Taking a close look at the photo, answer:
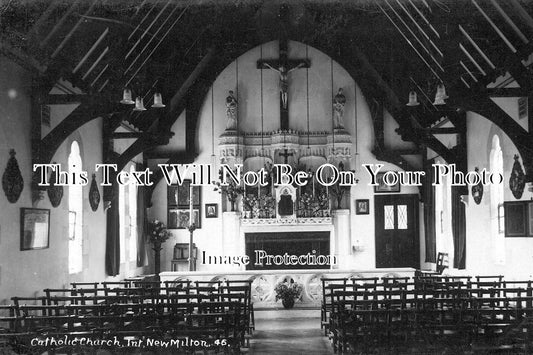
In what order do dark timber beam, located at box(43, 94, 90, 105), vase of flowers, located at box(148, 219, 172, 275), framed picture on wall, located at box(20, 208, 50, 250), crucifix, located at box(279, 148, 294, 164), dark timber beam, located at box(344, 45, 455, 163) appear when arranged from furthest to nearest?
crucifix, located at box(279, 148, 294, 164), vase of flowers, located at box(148, 219, 172, 275), dark timber beam, located at box(344, 45, 455, 163), dark timber beam, located at box(43, 94, 90, 105), framed picture on wall, located at box(20, 208, 50, 250)

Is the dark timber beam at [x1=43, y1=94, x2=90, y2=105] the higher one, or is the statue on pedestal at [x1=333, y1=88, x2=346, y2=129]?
the statue on pedestal at [x1=333, y1=88, x2=346, y2=129]

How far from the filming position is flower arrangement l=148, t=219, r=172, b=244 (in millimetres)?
19719

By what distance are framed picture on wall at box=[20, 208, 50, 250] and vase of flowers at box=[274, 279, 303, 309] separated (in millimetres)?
4744

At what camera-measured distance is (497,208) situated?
14453 mm

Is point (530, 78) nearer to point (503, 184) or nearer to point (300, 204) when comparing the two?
point (503, 184)

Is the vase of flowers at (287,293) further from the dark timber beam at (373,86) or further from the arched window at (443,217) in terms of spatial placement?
the dark timber beam at (373,86)

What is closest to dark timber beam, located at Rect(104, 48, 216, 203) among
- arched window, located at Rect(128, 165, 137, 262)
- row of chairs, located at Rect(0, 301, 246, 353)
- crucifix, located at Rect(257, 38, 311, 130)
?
arched window, located at Rect(128, 165, 137, 262)

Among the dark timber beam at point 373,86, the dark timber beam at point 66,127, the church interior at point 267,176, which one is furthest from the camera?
the dark timber beam at point 373,86

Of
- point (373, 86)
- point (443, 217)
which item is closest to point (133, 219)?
point (373, 86)

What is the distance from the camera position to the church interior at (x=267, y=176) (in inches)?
332

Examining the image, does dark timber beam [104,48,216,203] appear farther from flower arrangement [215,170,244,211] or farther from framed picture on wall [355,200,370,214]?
framed picture on wall [355,200,370,214]

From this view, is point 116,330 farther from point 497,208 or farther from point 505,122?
point 497,208

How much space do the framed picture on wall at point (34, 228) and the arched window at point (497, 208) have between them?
9.37 meters

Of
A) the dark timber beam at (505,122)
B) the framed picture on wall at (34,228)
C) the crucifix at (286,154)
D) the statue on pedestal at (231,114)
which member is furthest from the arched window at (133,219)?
the dark timber beam at (505,122)
